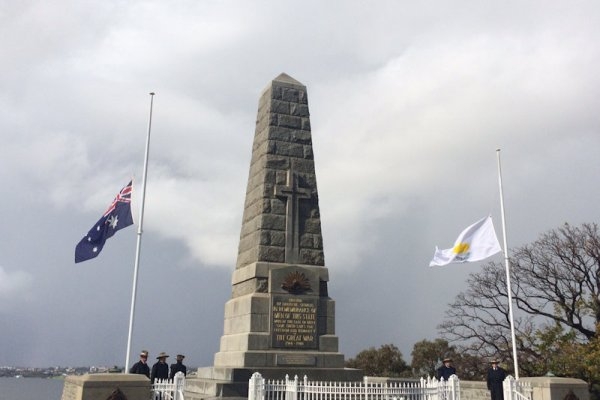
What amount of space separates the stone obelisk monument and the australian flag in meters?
3.03

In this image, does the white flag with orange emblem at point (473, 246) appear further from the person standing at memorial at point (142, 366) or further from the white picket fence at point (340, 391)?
the person standing at memorial at point (142, 366)

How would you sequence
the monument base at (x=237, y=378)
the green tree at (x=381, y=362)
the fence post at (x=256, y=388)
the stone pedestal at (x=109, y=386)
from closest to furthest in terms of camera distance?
1. the stone pedestal at (x=109, y=386)
2. the fence post at (x=256, y=388)
3. the monument base at (x=237, y=378)
4. the green tree at (x=381, y=362)

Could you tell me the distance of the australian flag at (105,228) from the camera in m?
13.8

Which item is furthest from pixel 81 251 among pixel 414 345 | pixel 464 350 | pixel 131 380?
pixel 414 345

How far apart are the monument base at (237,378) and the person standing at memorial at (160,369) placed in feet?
2.48

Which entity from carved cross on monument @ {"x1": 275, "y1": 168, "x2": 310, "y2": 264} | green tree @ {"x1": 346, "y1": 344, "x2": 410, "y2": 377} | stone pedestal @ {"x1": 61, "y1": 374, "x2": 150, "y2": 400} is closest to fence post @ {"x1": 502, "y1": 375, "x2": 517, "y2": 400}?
carved cross on monument @ {"x1": 275, "y1": 168, "x2": 310, "y2": 264}

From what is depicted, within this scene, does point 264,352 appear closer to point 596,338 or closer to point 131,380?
point 131,380

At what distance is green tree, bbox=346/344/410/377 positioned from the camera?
33.3 metres

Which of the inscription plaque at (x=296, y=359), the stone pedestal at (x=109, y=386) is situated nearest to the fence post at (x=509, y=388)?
the inscription plaque at (x=296, y=359)

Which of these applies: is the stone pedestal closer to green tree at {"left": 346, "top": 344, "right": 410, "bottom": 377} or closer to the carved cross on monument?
the carved cross on monument

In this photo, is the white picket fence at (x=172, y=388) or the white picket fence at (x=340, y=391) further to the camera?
the white picket fence at (x=340, y=391)

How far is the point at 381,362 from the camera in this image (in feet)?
111

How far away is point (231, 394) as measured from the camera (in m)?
11.6

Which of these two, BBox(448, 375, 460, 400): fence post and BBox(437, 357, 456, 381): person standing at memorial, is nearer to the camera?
BBox(448, 375, 460, 400): fence post
